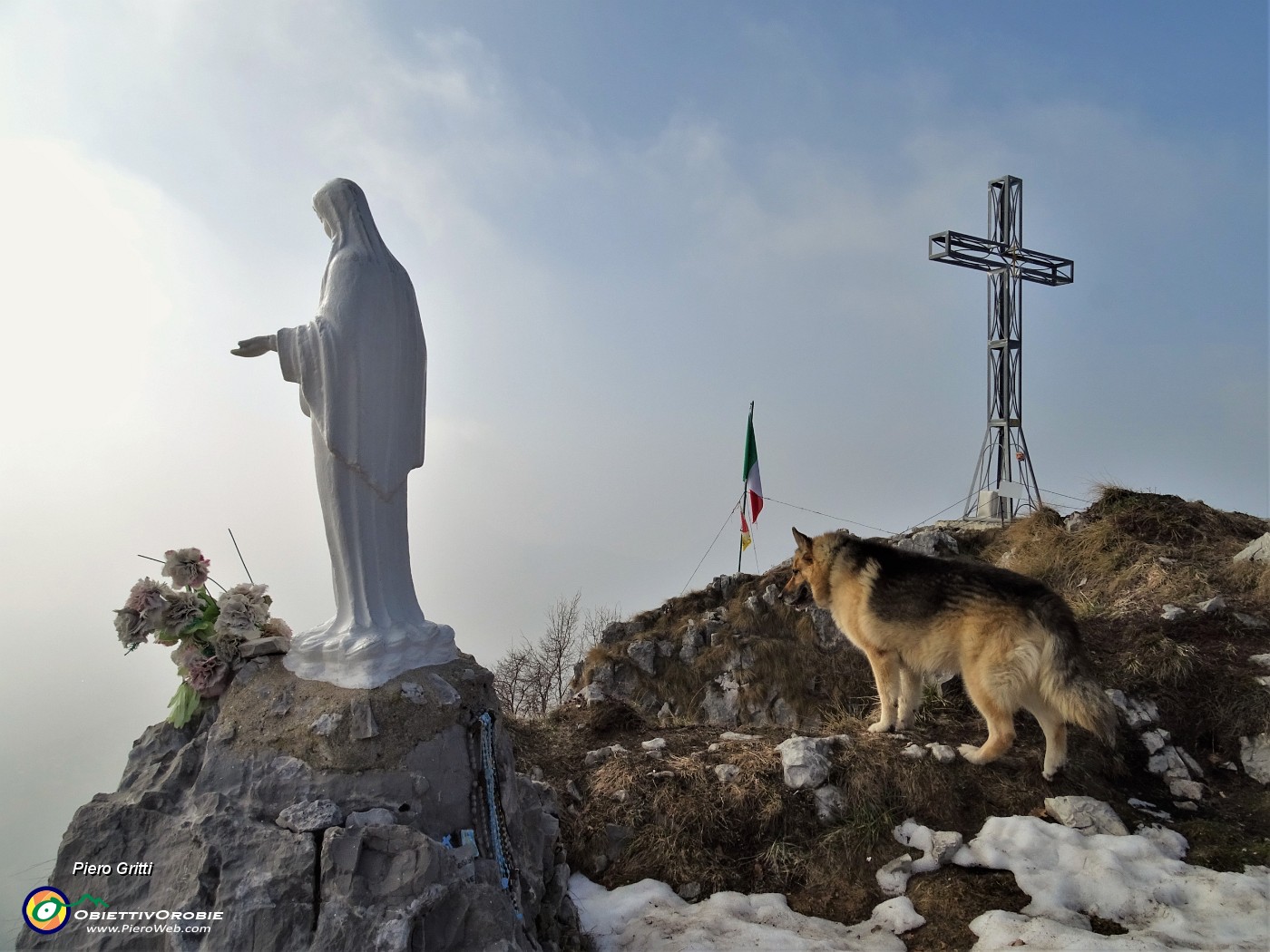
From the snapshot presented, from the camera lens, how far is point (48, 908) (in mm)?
3594

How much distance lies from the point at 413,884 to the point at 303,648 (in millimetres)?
1404

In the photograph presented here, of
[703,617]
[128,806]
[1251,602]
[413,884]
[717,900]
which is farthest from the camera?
[703,617]

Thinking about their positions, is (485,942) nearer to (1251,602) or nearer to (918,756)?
(918,756)

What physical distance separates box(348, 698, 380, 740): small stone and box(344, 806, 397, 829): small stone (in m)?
0.34

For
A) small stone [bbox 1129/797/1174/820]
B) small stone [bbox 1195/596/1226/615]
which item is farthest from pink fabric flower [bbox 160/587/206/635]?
small stone [bbox 1195/596/1226/615]

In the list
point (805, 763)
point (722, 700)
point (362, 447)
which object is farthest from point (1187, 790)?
point (722, 700)

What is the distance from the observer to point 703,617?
12891mm

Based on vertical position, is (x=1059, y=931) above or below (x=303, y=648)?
below

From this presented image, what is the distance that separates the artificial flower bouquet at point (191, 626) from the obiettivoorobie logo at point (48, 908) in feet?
3.14

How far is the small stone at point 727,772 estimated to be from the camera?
5.88 meters

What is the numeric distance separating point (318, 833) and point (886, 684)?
4.31 metres

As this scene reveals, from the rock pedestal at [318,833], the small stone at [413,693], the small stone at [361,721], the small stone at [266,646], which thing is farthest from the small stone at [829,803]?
the small stone at [266,646]

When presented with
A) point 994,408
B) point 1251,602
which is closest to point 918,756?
point 1251,602

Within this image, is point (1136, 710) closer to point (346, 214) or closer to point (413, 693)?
point (413, 693)
